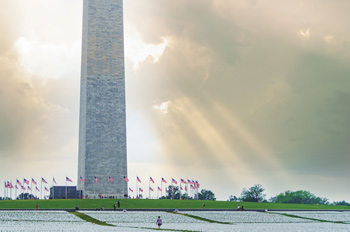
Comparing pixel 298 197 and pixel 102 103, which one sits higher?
pixel 102 103

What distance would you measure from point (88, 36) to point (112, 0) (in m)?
7.29

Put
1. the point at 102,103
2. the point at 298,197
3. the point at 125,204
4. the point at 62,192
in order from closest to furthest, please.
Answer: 1. the point at 125,204
2. the point at 102,103
3. the point at 62,192
4. the point at 298,197

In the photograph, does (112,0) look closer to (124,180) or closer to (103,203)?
(124,180)

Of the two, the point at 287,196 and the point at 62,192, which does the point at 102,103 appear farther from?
the point at 287,196

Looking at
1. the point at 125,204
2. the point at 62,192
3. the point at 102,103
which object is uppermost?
the point at 102,103

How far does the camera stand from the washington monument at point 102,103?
236 ft

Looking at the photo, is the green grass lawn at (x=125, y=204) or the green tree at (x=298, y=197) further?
the green tree at (x=298, y=197)

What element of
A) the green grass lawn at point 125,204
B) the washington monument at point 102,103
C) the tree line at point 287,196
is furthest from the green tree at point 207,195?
the green grass lawn at point 125,204

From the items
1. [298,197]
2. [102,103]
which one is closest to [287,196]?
[298,197]

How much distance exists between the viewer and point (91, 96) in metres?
73.2

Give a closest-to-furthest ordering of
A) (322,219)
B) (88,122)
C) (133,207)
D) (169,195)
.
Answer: (322,219), (133,207), (88,122), (169,195)

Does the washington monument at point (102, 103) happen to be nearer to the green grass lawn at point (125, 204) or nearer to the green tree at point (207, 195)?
the green grass lawn at point (125, 204)

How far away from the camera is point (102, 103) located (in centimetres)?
7356

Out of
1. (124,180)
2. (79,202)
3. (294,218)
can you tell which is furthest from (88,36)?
(294,218)
